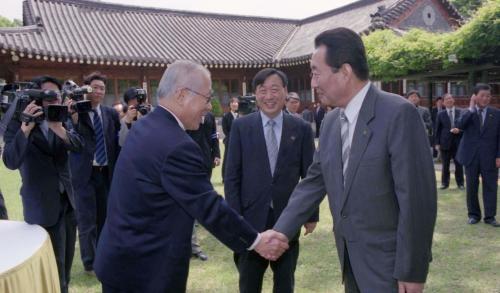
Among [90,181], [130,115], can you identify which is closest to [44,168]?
[90,181]

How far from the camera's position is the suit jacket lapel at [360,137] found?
6.91ft

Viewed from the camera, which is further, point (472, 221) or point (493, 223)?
point (472, 221)

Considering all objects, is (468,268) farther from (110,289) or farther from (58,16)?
(58,16)

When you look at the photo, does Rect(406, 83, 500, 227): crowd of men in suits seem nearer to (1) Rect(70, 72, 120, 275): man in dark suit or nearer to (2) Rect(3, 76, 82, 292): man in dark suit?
(1) Rect(70, 72, 120, 275): man in dark suit

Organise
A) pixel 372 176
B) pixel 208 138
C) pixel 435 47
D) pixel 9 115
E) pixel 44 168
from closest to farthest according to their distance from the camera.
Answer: pixel 372 176, pixel 9 115, pixel 44 168, pixel 208 138, pixel 435 47

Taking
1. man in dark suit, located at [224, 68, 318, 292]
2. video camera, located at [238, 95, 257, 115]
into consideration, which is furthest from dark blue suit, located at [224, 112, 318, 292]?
video camera, located at [238, 95, 257, 115]

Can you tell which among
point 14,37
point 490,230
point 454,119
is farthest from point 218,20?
point 490,230

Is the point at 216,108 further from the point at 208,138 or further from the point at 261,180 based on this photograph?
the point at 261,180

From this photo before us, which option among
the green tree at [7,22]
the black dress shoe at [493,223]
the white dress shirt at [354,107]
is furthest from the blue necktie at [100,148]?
the green tree at [7,22]

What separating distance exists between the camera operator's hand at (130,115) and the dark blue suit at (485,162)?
15.4 ft

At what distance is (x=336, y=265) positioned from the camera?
15.7 feet

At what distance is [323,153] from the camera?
2.43 meters

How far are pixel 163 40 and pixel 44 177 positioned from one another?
684 inches

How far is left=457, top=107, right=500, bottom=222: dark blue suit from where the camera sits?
633 centimetres
